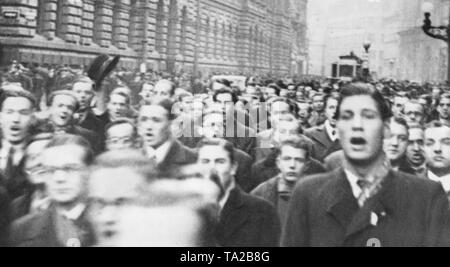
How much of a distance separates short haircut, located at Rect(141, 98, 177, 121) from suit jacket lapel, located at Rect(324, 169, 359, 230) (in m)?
0.97

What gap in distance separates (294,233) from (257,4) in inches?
65.2

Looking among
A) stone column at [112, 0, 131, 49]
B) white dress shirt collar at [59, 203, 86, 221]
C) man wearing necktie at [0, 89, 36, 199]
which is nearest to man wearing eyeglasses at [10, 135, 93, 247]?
white dress shirt collar at [59, 203, 86, 221]

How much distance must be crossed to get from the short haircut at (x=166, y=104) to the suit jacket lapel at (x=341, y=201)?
97cm

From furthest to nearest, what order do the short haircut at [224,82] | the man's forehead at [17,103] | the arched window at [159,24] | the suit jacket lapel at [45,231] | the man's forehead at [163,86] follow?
1. the arched window at [159,24]
2. the short haircut at [224,82]
3. the man's forehead at [163,86]
4. the man's forehead at [17,103]
5. the suit jacket lapel at [45,231]

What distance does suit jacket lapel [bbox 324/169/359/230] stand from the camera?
134 inches

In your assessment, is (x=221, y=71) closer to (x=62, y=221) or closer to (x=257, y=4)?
(x=257, y=4)

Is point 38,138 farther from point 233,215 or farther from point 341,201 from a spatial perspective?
point 341,201

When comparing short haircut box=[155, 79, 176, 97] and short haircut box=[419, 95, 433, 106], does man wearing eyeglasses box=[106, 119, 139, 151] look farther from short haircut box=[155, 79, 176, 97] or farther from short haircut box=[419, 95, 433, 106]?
short haircut box=[419, 95, 433, 106]

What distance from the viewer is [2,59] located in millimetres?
3670

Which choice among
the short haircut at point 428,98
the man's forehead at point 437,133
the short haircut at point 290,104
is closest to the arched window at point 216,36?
the short haircut at point 290,104

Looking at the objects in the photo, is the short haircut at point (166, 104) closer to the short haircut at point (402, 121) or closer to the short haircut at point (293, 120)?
the short haircut at point (293, 120)

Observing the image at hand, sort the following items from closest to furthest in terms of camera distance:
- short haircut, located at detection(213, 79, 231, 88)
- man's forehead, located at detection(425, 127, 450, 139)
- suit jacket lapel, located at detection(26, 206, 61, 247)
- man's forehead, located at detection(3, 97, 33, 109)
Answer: suit jacket lapel, located at detection(26, 206, 61, 247) < man's forehead, located at detection(3, 97, 33, 109) < man's forehead, located at detection(425, 127, 450, 139) < short haircut, located at detection(213, 79, 231, 88)

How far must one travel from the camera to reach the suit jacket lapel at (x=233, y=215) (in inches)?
135

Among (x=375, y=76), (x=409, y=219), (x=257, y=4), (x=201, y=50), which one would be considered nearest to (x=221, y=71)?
(x=201, y=50)
